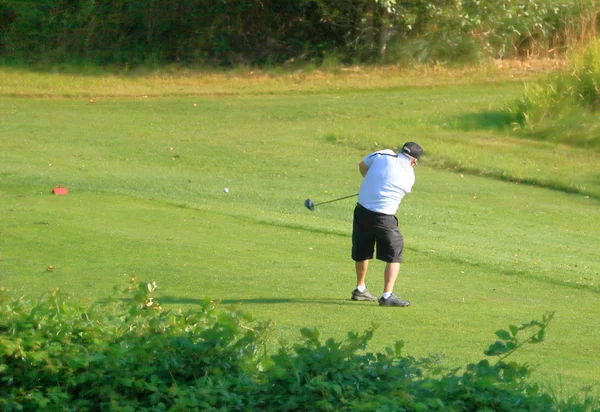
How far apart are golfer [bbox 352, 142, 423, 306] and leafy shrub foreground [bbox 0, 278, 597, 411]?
338 cm

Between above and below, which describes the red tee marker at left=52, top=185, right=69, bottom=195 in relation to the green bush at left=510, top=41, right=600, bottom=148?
below

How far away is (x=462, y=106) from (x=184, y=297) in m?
18.3

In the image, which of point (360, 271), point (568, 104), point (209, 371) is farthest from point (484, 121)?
point (209, 371)

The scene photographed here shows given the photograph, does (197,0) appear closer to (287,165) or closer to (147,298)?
(287,165)

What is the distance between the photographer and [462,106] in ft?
86.3

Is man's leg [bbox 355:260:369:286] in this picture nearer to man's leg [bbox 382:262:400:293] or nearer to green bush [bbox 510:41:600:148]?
man's leg [bbox 382:262:400:293]

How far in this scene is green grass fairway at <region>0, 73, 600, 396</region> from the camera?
30.0 feet

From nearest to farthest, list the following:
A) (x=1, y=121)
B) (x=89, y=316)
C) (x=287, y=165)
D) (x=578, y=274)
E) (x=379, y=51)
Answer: (x=89, y=316), (x=578, y=274), (x=287, y=165), (x=1, y=121), (x=379, y=51)

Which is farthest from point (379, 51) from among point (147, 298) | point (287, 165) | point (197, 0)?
point (147, 298)

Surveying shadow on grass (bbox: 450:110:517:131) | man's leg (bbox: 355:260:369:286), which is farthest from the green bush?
man's leg (bbox: 355:260:369:286)

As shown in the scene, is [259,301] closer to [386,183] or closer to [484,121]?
[386,183]

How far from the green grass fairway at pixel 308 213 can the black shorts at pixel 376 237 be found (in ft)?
1.68

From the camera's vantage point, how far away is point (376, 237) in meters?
9.70

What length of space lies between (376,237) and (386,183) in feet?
1.86
